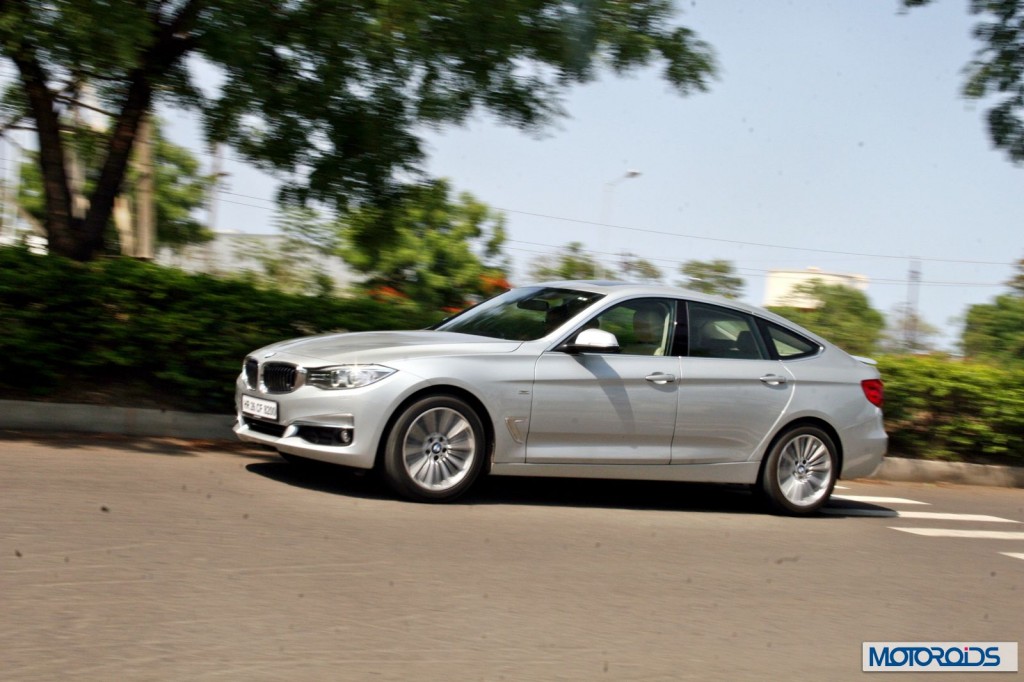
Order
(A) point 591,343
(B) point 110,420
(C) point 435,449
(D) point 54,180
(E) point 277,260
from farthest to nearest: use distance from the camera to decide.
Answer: (E) point 277,260 < (D) point 54,180 < (B) point 110,420 < (A) point 591,343 < (C) point 435,449

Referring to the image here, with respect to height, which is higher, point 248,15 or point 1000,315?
point 248,15

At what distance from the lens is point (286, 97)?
425 inches

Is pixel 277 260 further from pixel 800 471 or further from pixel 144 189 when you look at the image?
pixel 800 471

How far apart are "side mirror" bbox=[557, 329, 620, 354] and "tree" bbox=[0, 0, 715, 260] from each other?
3502 mm

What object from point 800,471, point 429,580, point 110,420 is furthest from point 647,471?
point 110,420

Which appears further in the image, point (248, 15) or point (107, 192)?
point (107, 192)

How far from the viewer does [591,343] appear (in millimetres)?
8250

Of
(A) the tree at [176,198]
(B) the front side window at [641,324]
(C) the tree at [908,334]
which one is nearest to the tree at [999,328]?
(C) the tree at [908,334]

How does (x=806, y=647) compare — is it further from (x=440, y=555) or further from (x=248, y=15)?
(x=248, y=15)

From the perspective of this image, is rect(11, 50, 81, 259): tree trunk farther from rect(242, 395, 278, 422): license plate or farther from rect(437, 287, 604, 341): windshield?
rect(437, 287, 604, 341): windshield

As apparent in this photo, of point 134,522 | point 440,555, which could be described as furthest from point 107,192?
point 440,555

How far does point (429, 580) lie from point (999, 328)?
691 inches

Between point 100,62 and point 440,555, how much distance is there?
575cm

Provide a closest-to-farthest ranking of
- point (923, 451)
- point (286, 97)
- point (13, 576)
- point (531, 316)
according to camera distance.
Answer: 1. point (13, 576)
2. point (531, 316)
3. point (286, 97)
4. point (923, 451)
